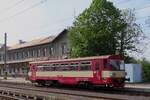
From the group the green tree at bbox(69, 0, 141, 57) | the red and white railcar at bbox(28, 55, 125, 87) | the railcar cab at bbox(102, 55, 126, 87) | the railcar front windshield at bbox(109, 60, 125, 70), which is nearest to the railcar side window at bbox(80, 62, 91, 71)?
the red and white railcar at bbox(28, 55, 125, 87)

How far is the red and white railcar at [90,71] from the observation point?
2945 centimetres

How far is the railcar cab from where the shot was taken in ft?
96.0

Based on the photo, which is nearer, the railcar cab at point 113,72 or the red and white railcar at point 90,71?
the railcar cab at point 113,72

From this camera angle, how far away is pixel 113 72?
29453 millimetres

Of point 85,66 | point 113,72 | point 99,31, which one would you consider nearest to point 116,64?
point 113,72

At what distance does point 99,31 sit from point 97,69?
19.9m

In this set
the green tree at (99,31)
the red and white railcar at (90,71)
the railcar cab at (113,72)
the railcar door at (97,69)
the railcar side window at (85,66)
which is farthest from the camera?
the green tree at (99,31)

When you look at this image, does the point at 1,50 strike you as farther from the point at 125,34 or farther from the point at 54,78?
the point at 54,78

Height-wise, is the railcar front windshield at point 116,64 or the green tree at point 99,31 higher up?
the green tree at point 99,31

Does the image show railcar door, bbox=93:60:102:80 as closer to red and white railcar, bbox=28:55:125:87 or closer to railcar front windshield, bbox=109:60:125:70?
red and white railcar, bbox=28:55:125:87

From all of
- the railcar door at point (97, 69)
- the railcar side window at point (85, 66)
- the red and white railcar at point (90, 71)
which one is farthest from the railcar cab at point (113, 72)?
the railcar side window at point (85, 66)

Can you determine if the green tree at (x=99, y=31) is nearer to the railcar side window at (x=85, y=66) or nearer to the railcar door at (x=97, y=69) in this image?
the railcar side window at (x=85, y=66)

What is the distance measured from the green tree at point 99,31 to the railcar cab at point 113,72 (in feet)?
61.9

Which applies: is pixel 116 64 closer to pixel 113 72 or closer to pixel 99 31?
pixel 113 72
